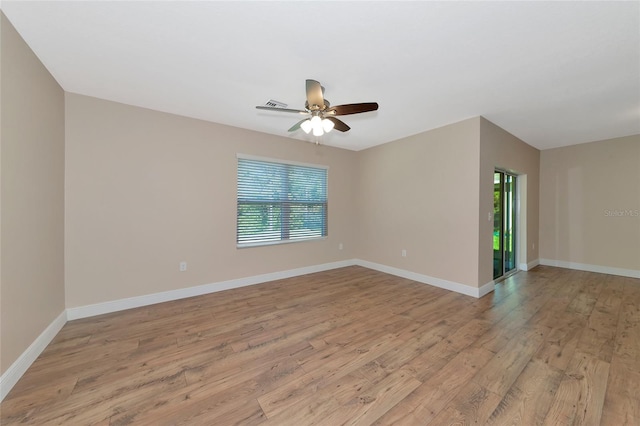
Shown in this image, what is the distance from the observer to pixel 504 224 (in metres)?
4.47

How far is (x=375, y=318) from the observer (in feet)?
9.00

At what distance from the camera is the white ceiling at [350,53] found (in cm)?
158

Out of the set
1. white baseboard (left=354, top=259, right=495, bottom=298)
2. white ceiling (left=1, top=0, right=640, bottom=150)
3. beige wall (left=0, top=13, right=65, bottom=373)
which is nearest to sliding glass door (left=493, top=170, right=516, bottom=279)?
white baseboard (left=354, top=259, right=495, bottom=298)

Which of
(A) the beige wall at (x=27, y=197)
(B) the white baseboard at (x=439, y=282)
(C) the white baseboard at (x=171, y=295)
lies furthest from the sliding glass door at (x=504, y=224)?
(A) the beige wall at (x=27, y=197)

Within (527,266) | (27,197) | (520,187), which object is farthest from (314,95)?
(527,266)

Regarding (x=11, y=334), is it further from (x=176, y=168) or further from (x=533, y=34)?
(x=533, y=34)

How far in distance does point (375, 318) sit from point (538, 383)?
1392 mm

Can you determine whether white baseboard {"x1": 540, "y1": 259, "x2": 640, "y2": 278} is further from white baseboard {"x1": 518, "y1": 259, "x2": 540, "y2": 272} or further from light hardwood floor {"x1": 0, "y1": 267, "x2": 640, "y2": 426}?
light hardwood floor {"x1": 0, "y1": 267, "x2": 640, "y2": 426}

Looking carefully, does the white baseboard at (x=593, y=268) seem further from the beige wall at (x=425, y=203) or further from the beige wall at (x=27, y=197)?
the beige wall at (x=27, y=197)

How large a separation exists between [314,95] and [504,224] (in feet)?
14.4

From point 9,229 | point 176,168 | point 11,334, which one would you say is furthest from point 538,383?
point 176,168

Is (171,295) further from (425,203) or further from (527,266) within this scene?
(527,266)

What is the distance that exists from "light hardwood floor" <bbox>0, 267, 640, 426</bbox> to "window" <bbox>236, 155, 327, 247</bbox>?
4.01 feet

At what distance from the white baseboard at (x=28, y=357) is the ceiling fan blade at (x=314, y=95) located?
303 centimetres
